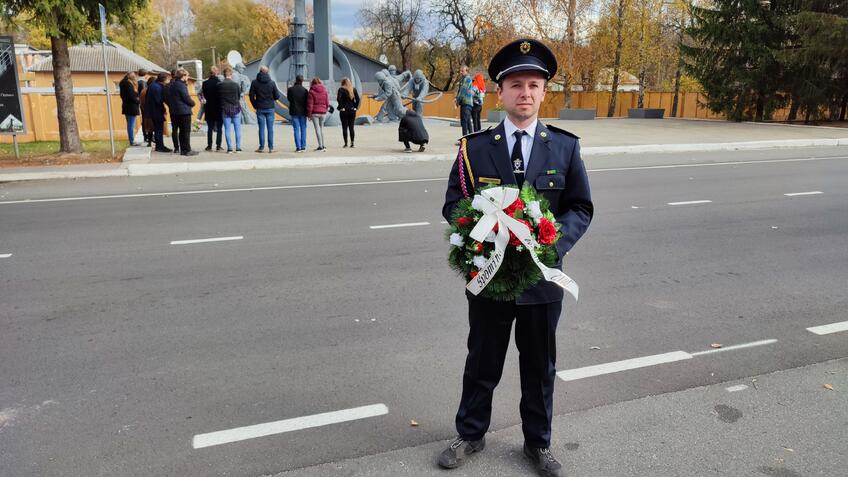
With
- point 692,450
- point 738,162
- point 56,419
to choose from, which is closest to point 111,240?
point 56,419

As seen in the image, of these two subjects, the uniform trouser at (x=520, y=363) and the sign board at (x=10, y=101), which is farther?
the sign board at (x=10, y=101)

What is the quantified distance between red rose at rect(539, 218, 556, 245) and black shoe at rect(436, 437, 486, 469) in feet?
3.81

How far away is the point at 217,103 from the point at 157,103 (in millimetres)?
1514

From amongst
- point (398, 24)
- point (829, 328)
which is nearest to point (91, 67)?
point (398, 24)

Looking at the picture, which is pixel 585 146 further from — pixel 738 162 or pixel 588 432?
pixel 588 432

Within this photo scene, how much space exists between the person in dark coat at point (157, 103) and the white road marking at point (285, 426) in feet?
44.5

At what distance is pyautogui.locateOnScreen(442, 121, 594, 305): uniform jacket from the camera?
9.45 ft

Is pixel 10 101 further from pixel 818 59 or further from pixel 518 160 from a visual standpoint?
pixel 818 59

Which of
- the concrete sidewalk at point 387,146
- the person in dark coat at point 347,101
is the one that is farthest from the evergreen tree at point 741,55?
the person in dark coat at point 347,101

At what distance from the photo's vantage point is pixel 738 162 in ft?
54.2

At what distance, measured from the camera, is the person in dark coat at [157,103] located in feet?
51.1

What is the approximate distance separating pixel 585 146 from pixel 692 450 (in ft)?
56.8

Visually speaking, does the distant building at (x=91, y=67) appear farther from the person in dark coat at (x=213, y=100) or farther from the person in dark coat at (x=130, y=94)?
the person in dark coat at (x=213, y=100)

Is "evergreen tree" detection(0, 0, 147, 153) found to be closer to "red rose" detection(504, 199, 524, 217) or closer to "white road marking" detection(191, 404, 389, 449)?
"white road marking" detection(191, 404, 389, 449)
